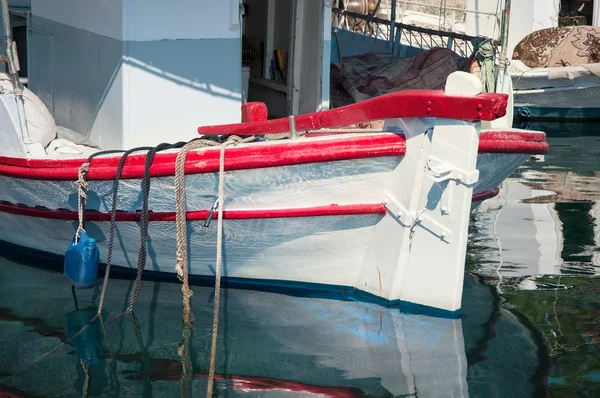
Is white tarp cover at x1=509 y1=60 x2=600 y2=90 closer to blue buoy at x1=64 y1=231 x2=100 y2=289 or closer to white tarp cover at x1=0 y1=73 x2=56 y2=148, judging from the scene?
white tarp cover at x1=0 y1=73 x2=56 y2=148

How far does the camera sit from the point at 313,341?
16.3 ft

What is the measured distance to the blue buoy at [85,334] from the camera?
15.8ft

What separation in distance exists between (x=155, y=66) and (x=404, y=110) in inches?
75.1

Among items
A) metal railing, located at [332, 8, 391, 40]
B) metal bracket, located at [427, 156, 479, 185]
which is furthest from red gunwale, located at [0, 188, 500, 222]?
metal railing, located at [332, 8, 391, 40]

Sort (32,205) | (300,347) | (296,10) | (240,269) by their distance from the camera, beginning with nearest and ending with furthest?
(300,347) → (240,269) → (32,205) → (296,10)

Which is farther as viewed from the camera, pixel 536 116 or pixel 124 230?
pixel 536 116

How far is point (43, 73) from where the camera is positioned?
6945 mm

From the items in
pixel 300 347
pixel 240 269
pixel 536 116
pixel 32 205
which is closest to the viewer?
pixel 300 347

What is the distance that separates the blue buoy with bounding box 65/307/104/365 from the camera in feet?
15.8

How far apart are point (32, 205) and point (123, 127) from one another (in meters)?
0.95

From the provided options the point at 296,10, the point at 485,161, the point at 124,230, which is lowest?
the point at 124,230

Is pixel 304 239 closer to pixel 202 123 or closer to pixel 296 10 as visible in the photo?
pixel 202 123

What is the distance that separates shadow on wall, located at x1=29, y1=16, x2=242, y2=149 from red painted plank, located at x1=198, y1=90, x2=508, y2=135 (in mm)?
773

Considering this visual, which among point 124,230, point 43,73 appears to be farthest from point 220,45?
point 43,73
